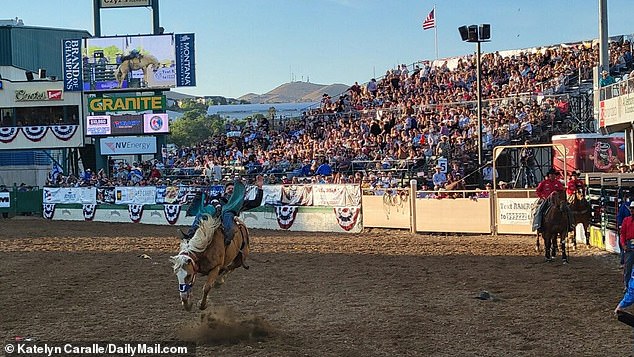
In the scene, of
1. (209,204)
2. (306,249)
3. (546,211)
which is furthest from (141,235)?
(209,204)

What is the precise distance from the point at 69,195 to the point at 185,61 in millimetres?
8947

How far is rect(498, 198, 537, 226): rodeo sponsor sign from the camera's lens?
23672 mm

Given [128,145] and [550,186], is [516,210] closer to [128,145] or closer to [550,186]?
[550,186]

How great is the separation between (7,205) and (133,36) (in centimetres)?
1096

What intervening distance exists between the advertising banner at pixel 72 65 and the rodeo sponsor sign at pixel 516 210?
27.4 m

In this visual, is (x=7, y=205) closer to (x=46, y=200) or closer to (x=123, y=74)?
(x=46, y=200)

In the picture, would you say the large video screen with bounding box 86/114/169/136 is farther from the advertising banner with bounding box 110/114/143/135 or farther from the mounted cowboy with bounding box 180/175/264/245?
the mounted cowboy with bounding box 180/175/264/245

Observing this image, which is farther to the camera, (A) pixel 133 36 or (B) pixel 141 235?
(A) pixel 133 36

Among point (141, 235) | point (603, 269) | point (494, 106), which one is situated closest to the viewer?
point (603, 269)

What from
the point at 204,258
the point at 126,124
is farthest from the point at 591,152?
the point at 126,124

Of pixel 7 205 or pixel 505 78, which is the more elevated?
pixel 505 78

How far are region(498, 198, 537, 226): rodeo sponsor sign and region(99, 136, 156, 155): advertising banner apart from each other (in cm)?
2474

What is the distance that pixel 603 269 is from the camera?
16312 mm

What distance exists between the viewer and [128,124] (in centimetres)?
4416
